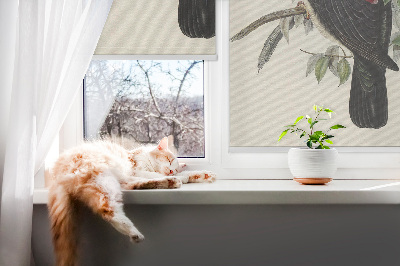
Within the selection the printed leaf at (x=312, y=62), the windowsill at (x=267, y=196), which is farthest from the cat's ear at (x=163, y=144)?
the printed leaf at (x=312, y=62)

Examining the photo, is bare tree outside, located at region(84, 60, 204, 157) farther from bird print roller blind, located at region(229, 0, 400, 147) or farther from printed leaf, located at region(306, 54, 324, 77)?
printed leaf, located at region(306, 54, 324, 77)

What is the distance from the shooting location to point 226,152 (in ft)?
5.24

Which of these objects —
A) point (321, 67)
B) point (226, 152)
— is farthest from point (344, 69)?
point (226, 152)

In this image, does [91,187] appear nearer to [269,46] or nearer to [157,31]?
[157,31]

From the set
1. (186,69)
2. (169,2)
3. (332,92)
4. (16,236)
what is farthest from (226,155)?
(16,236)

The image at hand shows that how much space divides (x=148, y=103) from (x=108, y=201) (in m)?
0.61

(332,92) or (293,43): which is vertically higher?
(293,43)

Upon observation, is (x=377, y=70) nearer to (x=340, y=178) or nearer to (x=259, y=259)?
(x=340, y=178)

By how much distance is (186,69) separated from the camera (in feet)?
5.36

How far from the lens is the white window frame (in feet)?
5.15

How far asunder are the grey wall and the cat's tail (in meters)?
0.13

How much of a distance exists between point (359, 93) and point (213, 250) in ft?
2.91

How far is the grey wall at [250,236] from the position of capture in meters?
1.31

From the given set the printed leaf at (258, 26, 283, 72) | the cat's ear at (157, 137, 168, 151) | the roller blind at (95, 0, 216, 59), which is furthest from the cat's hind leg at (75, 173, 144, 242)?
the printed leaf at (258, 26, 283, 72)
